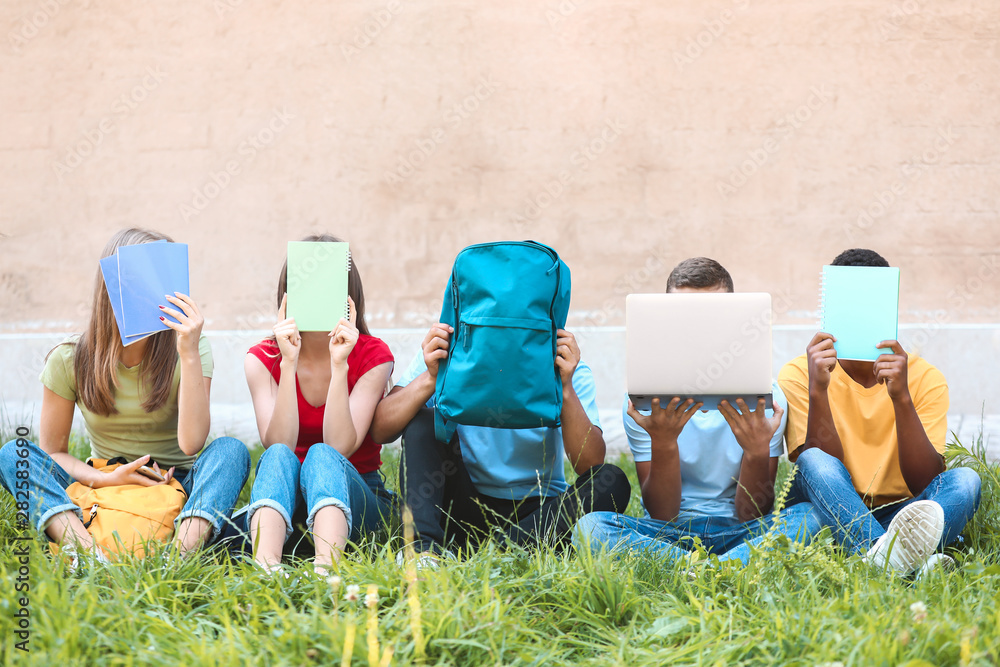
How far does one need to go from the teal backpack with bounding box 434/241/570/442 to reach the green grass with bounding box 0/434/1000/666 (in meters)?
0.45

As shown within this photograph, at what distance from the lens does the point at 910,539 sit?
2.30 metres

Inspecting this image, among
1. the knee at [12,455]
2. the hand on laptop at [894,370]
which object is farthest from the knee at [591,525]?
the knee at [12,455]

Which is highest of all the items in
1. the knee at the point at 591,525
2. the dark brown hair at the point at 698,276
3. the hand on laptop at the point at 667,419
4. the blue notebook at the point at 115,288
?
the dark brown hair at the point at 698,276

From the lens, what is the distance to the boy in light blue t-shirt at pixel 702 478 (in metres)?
2.46

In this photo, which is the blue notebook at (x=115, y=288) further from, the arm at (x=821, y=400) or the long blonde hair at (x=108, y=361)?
the arm at (x=821, y=400)

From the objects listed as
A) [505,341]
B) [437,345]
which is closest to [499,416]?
[505,341]

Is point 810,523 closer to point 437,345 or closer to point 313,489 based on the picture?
point 437,345

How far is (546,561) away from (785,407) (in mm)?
1114

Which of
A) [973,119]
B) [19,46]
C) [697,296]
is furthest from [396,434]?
[19,46]

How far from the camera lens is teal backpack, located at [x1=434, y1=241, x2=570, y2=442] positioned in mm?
2412

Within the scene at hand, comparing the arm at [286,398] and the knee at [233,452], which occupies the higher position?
the arm at [286,398]

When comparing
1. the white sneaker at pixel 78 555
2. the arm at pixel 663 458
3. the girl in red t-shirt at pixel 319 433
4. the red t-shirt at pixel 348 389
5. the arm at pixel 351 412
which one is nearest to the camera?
the white sneaker at pixel 78 555

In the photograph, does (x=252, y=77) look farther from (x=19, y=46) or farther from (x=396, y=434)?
(x=396, y=434)

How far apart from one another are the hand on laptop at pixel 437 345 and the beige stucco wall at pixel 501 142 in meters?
2.68
